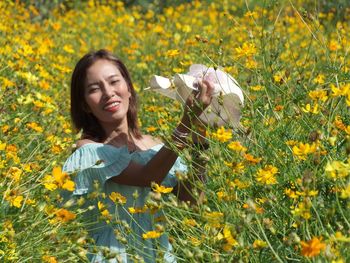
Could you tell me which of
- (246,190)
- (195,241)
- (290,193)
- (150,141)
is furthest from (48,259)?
(150,141)

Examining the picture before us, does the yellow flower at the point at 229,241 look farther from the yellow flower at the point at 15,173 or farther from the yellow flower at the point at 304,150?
the yellow flower at the point at 15,173

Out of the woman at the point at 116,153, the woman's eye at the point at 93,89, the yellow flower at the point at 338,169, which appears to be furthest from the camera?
the woman's eye at the point at 93,89

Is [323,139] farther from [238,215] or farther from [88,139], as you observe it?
[88,139]

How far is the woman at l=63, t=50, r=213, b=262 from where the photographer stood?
8.23 ft

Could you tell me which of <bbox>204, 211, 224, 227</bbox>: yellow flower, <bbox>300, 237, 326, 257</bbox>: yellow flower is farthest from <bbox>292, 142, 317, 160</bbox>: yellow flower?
<bbox>300, 237, 326, 257</bbox>: yellow flower

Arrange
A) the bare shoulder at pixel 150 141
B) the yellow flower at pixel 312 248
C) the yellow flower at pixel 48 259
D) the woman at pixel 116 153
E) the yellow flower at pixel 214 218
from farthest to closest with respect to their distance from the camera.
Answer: the bare shoulder at pixel 150 141 < the woman at pixel 116 153 < the yellow flower at pixel 48 259 < the yellow flower at pixel 214 218 < the yellow flower at pixel 312 248

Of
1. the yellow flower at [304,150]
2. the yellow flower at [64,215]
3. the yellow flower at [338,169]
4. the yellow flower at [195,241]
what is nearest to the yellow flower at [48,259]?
the yellow flower at [64,215]

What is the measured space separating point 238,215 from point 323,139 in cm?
34

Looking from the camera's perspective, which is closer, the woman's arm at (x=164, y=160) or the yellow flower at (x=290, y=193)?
the yellow flower at (x=290, y=193)

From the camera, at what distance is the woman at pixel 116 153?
8.23 feet

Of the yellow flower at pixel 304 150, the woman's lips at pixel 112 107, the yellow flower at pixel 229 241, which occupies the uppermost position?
the yellow flower at pixel 304 150

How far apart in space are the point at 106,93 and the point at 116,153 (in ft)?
0.83

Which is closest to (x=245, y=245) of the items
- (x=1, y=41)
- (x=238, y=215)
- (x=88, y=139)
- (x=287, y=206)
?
(x=238, y=215)

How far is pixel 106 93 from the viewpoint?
112 inches
